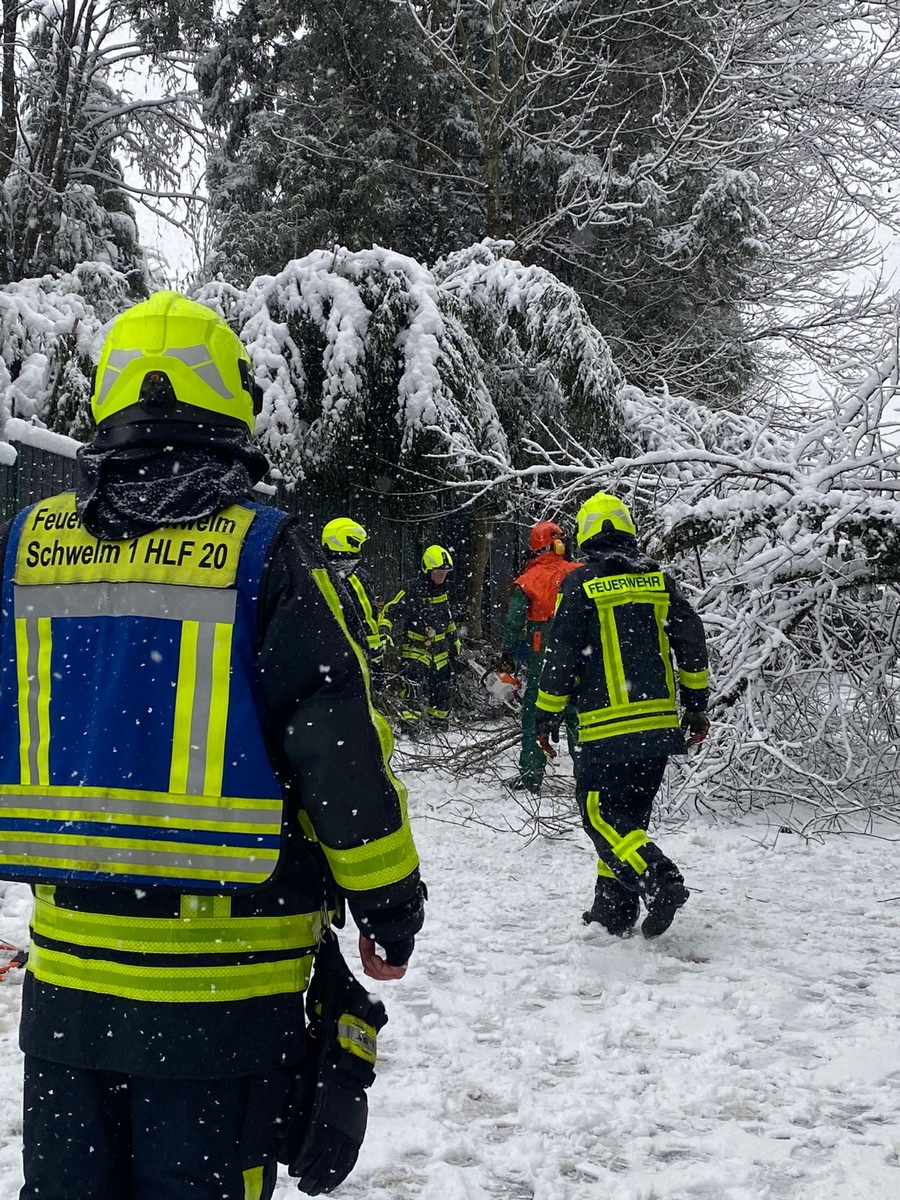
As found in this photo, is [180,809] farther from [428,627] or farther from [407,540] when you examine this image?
[407,540]

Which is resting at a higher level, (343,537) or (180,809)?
(343,537)

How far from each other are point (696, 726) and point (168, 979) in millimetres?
3703

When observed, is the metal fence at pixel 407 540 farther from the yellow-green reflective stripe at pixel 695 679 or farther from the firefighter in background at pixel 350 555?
the yellow-green reflective stripe at pixel 695 679

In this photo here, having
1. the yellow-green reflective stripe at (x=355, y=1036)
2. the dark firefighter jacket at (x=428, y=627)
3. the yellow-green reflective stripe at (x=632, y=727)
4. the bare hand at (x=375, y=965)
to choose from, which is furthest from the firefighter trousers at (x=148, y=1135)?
the dark firefighter jacket at (x=428, y=627)

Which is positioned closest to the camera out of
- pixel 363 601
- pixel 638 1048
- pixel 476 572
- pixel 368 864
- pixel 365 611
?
pixel 368 864

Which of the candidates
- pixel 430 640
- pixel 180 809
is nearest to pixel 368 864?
pixel 180 809

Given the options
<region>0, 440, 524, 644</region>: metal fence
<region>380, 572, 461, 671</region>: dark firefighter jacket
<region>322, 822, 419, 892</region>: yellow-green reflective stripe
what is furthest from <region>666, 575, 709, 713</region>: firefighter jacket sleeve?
<region>380, 572, 461, 671</region>: dark firefighter jacket

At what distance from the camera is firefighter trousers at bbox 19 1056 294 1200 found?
5.69 feet

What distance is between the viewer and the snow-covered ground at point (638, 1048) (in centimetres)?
284

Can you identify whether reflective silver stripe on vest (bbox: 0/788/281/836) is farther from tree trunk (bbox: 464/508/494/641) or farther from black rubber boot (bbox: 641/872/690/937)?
tree trunk (bbox: 464/508/494/641)

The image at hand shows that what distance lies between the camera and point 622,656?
16.1 feet

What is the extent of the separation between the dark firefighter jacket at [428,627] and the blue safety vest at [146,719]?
27.5ft

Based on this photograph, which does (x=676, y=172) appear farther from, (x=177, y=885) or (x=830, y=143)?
(x=177, y=885)

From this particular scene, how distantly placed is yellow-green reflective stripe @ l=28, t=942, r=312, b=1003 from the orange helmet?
6.42m
